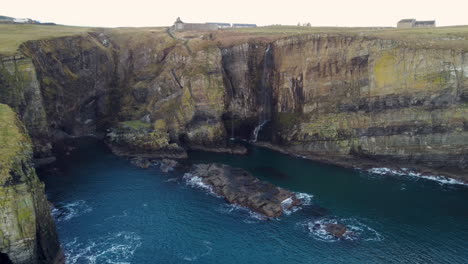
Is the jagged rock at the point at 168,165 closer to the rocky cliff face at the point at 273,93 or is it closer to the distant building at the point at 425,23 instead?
the rocky cliff face at the point at 273,93

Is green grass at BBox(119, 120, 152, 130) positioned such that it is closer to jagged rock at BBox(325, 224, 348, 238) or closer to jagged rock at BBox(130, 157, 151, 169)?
jagged rock at BBox(130, 157, 151, 169)

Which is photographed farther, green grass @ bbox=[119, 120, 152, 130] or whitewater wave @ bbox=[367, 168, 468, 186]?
green grass @ bbox=[119, 120, 152, 130]

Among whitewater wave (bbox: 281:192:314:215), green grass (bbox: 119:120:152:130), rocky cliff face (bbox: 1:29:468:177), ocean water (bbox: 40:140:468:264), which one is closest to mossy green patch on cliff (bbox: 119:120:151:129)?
green grass (bbox: 119:120:152:130)

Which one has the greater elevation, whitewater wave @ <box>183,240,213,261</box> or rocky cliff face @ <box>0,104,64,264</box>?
rocky cliff face @ <box>0,104,64,264</box>

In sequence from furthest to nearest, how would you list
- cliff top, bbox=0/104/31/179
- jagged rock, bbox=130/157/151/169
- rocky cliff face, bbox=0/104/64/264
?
jagged rock, bbox=130/157/151/169, cliff top, bbox=0/104/31/179, rocky cliff face, bbox=0/104/64/264

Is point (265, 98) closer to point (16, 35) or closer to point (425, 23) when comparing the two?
point (425, 23)
